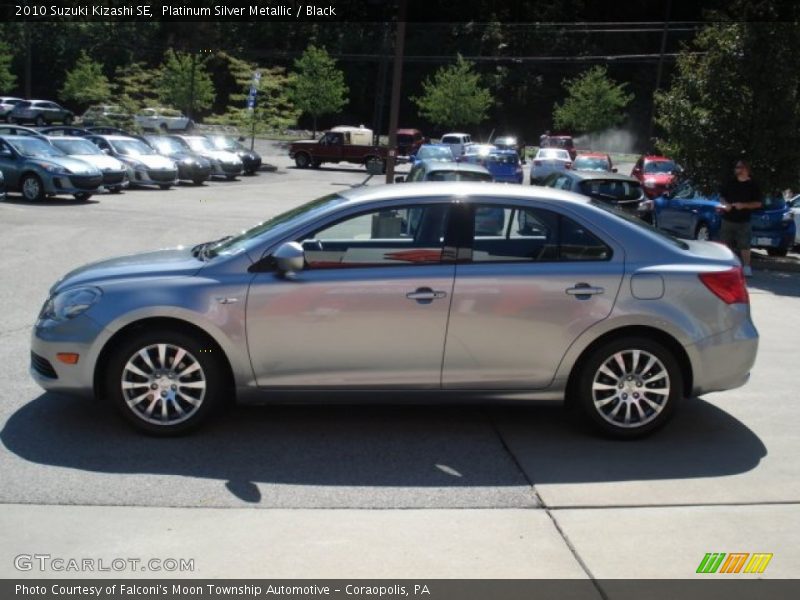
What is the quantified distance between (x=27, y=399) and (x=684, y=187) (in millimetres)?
13497

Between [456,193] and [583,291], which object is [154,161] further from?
[583,291]

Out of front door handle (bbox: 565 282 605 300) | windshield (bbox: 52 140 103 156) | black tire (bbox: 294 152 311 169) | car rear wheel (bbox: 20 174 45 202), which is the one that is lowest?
black tire (bbox: 294 152 311 169)

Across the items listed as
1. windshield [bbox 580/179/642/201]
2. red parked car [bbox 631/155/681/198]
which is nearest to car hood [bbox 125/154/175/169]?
red parked car [bbox 631/155/681/198]

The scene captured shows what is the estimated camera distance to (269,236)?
228 inches

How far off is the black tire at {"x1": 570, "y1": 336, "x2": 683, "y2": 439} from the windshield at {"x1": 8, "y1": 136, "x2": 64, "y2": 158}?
1922cm

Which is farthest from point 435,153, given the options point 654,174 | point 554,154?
point 554,154

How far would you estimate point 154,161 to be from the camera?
27.8 m

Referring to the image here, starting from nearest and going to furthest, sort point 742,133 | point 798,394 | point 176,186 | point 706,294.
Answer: point 706,294, point 798,394, point 742,133, point 176,186

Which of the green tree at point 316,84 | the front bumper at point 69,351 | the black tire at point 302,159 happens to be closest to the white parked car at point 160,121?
the black tire at point 302,159

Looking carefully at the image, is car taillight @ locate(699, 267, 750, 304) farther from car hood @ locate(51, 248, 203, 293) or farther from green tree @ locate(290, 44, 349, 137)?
green tree @ locate(290, 44, 349, 137)

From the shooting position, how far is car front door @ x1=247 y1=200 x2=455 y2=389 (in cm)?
561

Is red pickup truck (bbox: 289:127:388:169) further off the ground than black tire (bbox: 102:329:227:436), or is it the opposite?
black tire (bbox: 102:329:227:436)

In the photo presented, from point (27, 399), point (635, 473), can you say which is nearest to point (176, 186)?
point (27, 399)
